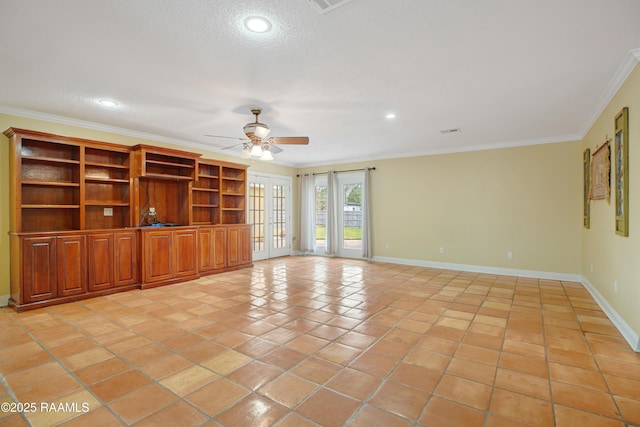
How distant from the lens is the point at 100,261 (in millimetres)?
4441

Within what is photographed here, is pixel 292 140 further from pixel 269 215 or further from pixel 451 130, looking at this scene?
pixel 269 215

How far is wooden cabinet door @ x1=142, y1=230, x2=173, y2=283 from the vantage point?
4.86 m

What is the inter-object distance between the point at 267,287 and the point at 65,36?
148 inches

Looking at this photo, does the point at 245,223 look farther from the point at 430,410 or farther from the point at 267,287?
the point at 430,410

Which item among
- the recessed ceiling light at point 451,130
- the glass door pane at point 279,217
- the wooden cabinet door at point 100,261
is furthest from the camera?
the glass door pane at point 279,217

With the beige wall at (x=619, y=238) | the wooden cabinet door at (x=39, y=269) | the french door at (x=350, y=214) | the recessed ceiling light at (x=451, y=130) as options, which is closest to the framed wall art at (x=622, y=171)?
the beige wall at (x=619, y=238)

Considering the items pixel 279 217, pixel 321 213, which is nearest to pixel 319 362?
pixel 279 217

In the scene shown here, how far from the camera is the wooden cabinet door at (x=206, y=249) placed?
18.7 ft

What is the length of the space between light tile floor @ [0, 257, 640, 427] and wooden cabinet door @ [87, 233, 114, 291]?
0.25 metres

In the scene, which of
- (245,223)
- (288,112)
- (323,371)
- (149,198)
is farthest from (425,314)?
(149,198)

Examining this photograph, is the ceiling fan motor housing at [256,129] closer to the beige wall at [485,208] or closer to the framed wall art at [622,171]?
the framed wall art at [622,171]

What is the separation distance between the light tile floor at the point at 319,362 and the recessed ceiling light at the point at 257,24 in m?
2.58

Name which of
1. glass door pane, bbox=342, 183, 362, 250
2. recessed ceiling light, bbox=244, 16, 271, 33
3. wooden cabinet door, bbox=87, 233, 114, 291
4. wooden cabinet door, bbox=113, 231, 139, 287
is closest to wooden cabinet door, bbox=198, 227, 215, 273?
wooden cabinet door, bbox=113, 231, 139, 287

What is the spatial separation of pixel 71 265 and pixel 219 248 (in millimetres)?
2342
